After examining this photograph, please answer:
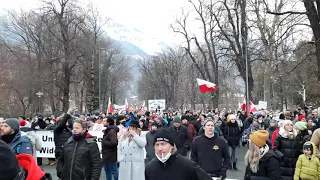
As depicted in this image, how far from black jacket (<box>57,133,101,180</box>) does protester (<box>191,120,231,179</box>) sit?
70.8 inches

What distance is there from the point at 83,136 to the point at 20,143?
36.2 inches

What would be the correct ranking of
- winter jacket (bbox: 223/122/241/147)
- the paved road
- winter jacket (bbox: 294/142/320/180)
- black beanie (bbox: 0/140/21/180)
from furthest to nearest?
1. winter jacket (bbox: 223/122/241/147)
2. the paved road
3. winter jacket (bbox: 294/142/320/180)
4. black beanie (bbox: 0/140/21/180)

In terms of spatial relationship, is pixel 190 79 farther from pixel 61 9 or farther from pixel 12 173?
pixel 12 173

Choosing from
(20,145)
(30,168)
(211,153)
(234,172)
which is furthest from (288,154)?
(30,168)

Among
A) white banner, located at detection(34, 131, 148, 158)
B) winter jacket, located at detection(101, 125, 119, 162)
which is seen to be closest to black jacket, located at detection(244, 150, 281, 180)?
winter jacket, located at detection(101, 125, 119, 162)

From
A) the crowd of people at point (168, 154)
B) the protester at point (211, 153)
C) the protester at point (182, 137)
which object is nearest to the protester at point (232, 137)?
the protester at point (182, 137)

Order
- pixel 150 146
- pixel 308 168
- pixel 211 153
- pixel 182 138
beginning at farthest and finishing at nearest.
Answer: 1. pixel 182 138
2. pixel 150 146
3. pixel 211 153
4. pixel 308 168

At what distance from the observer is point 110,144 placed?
962 centimetres

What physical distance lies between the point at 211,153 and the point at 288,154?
1770 mm

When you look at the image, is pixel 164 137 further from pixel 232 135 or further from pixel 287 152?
pixel 232 135

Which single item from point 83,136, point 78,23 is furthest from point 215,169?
point 78,23

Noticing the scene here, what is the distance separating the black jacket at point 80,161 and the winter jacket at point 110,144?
11.3ft

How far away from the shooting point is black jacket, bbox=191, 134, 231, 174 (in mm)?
6879

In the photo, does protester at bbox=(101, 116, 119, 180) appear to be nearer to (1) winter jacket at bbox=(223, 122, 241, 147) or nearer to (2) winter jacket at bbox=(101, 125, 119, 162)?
(2) winter jacket at bbox=(101, 125, 119, 162)
